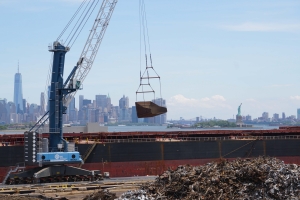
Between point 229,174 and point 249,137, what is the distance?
34.1 metres

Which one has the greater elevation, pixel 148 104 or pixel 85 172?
pixel 148 104

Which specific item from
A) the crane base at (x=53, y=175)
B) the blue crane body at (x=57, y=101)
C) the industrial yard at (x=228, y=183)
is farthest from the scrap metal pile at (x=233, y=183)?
the blue crane body at (x=57, y=101)

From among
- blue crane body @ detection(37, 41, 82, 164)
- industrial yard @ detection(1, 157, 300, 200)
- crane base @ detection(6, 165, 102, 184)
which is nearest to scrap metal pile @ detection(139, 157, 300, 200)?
industrial yard @ detection(1, 157, 300, 200)

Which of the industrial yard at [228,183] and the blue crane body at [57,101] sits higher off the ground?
the blue crane body at [57,101]

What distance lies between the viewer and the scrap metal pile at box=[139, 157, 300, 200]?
63.9 feet

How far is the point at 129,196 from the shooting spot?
1969 cm

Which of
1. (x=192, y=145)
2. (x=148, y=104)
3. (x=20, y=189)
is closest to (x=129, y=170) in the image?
(x=192, y=145)

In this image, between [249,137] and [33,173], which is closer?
[33,173]

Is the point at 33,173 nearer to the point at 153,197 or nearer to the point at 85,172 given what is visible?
the point at 85,172

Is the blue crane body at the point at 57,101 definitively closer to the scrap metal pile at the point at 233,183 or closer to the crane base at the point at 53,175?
the crane base at the point at 53,175

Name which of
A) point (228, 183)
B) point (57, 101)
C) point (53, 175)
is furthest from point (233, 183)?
point (57, 101)

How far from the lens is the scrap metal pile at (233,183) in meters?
19.5

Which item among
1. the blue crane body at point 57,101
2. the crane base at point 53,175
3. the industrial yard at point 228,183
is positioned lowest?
the crane base at point 53,175

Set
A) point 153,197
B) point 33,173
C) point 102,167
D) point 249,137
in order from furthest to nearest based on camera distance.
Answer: point 249,137 → point 102,167 → point 33,173 → point 153,197
